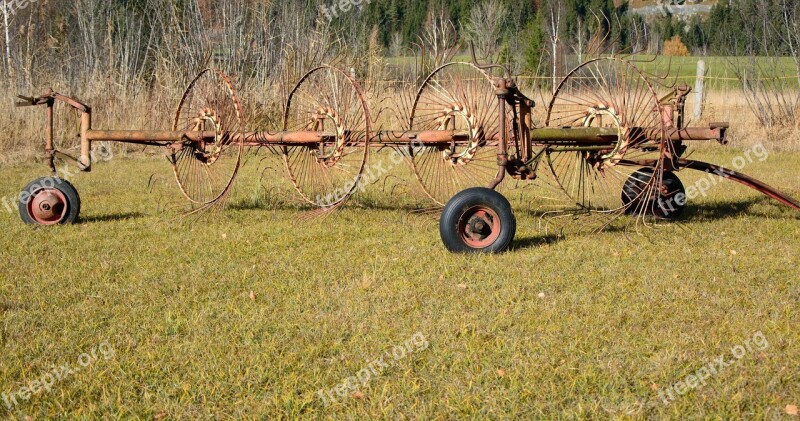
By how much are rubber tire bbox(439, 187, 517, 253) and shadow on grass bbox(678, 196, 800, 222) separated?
2.58 metres

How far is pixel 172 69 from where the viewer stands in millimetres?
16406

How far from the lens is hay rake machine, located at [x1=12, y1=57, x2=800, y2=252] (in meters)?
6.49

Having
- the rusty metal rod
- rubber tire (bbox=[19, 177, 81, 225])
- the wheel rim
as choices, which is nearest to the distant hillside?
the rusty metal rod

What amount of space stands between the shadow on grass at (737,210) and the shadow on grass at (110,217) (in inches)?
230

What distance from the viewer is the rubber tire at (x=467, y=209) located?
20.5 feet

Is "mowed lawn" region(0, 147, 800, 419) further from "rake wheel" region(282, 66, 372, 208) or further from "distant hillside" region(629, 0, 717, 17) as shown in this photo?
"distant hillside" region(629, 0, 717, 17)

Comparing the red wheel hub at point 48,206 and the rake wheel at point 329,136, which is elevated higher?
the rake wheel at point 329,136

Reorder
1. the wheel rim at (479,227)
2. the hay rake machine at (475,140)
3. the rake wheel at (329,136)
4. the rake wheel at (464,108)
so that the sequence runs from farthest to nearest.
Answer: the rake wheel at (329,136), the rake wheel at (464,108), the hay rake machine at (475,140), the wheel rim at (479,227)

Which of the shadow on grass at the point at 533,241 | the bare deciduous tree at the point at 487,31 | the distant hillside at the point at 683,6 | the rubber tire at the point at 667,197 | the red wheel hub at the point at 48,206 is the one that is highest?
the distant hillside at the point at 683,6

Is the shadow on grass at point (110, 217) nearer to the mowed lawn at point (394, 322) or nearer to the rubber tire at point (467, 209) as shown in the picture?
the mowed lawn at point (394, 322)

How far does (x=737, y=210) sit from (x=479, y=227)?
3.71m

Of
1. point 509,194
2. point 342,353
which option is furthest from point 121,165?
point 342,353

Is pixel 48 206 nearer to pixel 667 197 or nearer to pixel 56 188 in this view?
pixel 56 188

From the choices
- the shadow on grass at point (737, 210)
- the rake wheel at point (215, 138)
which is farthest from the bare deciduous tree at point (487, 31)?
the shadow on grass at point (737, 210)
